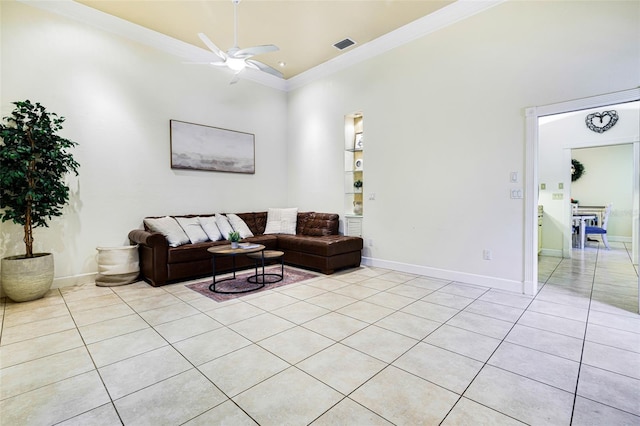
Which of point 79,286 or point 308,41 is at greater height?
point 308,41

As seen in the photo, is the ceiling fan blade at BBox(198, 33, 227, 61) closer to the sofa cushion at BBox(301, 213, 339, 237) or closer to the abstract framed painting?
the abstract framed painting

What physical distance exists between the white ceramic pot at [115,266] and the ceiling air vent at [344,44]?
14.5 ft

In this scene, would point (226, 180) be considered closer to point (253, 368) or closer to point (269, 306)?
point (269, 306)


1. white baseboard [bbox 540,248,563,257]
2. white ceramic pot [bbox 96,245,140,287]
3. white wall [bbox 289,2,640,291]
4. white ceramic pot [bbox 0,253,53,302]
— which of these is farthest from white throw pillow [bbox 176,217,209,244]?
white baseboard [bbox 540,248,563,257]

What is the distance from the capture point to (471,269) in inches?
155

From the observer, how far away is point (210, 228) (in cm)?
470

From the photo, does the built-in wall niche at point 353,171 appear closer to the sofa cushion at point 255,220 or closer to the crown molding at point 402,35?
the crown molding at point 402,35

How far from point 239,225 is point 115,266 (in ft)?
6.19

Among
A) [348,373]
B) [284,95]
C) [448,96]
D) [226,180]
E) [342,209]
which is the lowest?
[348,373]

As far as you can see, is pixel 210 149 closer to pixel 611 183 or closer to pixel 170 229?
pixel 170 229

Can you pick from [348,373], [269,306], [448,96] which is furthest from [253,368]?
[448,96]

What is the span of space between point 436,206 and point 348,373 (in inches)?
117

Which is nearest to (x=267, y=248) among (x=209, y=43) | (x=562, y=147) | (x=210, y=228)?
(x=210, y=228)

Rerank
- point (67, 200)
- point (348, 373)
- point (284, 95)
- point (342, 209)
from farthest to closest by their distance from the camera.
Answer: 1. point (284, 95)
2. point (342, 209)
3. point (67, 200)
4. point (348, 373)
